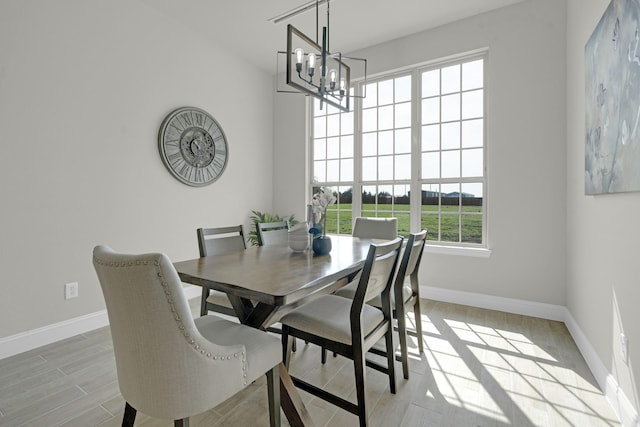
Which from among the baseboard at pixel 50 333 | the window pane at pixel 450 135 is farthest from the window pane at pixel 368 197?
the baseboard at pixel 50 333

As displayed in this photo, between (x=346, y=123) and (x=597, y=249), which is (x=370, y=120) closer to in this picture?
(x=346, y=123)

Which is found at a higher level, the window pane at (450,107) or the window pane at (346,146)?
the window pane at (450,107)

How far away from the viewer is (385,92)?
4039 mm

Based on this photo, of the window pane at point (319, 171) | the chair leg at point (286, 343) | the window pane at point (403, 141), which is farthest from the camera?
the window pane at point (319, 171)

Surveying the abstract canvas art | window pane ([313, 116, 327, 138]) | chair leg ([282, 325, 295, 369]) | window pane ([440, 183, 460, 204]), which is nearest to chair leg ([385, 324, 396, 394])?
chair leg ([282, 325, 295, 369])

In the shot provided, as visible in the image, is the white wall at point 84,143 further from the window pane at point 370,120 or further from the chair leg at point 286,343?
the chair leg at point 286,343

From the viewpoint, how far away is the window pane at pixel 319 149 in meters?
4.55

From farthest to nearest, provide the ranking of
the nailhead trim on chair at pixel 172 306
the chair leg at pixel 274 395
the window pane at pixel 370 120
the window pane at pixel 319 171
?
the window pane at pixel 319 171, the window pane at pixel 370 120, the chair leg at pixel 274 395, the nailhead trim on chair at pixel 172 306

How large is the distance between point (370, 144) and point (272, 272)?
9.67 ft

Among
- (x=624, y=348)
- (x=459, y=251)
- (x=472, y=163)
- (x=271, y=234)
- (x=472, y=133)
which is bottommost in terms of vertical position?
(x=624, y=348)

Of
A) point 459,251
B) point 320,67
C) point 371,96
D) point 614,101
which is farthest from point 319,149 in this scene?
point 614,101

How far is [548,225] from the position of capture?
9.93ft

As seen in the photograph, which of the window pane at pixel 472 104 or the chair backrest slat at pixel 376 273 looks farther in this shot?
the window pane at pixel 472 104

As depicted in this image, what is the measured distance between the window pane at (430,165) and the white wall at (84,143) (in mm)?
2687
